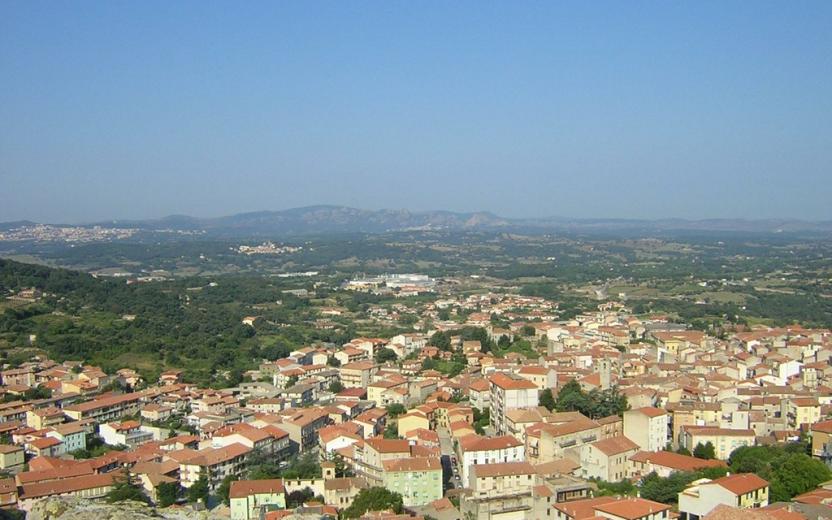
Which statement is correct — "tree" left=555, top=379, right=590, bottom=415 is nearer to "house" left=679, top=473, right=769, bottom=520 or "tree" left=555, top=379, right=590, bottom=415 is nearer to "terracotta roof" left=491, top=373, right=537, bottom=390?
"terracotta roof" left=491, top=373, right=537, bottom=390

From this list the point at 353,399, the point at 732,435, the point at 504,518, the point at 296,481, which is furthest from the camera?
the point at 353,399

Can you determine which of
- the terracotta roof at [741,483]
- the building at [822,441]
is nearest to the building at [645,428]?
the building at [822,441]

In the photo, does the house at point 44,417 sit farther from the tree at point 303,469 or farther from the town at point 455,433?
the tree at point 303,469

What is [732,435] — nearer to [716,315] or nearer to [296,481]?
[296,481]

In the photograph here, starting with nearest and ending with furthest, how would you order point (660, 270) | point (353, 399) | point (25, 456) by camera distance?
1. point (25, 456)
2. point (353, 399)
3. point (660, 270)

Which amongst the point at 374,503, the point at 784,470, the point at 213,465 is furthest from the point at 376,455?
the point at 784,470

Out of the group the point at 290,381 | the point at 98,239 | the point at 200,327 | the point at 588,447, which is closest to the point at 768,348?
the point at 588,447

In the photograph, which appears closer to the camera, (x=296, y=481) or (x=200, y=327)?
(x=296, y=481)
